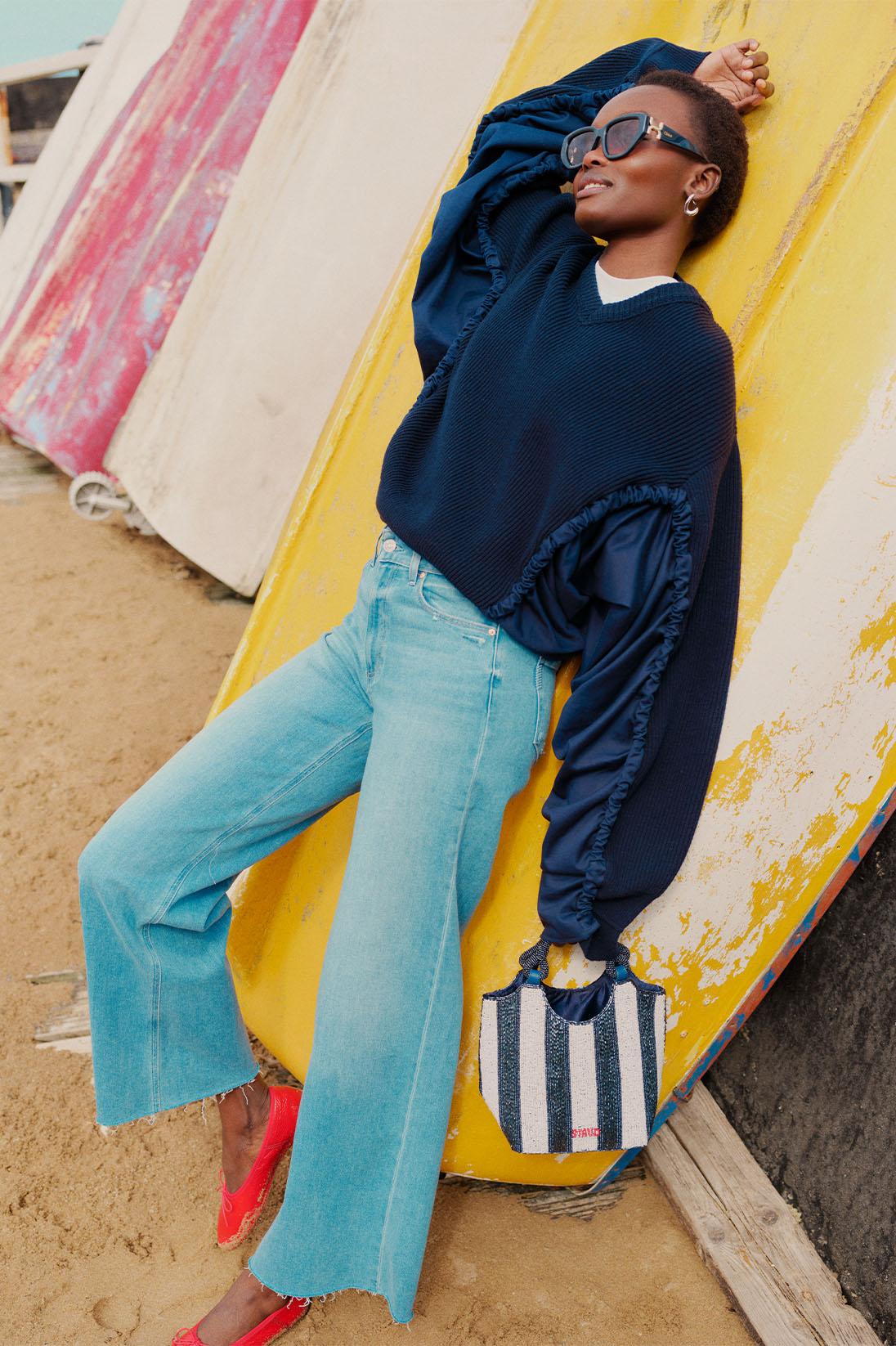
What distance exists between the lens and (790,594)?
1581 millimetres

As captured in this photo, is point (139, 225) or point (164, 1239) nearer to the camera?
point (164, 1239)

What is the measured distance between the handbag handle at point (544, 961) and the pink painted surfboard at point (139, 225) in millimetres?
3186

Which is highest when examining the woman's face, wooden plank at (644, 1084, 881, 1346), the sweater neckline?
the woman's face

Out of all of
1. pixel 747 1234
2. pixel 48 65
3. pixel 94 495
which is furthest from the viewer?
pixel 48 65

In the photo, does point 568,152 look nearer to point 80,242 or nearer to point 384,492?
point 384,492

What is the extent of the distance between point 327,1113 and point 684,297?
1310 mm

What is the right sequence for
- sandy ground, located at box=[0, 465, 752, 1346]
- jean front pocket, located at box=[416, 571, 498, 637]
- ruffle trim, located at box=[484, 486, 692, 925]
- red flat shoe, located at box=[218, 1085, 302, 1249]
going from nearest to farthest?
ruffle trim, located at box=[484, 486, 692, 925]
jean front pocket, located at box=[416, 571, 498, 637]
sandy ground, located at box=[0, 465, 752, 1346]
red flat shoe, located at box=[218, 1085, 302, 1249]

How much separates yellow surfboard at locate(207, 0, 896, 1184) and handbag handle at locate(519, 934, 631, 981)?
0.10 ft

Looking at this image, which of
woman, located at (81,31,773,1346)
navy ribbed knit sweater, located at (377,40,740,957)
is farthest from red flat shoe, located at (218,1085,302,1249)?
navy ribbed knit sweater, located at (377,40,740,957)

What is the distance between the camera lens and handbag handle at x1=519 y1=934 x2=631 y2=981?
1619 millimetres

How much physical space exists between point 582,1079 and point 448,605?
76cm

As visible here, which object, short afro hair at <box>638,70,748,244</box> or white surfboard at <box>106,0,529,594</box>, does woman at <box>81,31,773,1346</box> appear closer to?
short afro hair at <box>638,70,748,244</box>

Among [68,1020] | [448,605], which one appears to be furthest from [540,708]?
[68,1020]

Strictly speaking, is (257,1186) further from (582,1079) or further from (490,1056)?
(582,1079)
